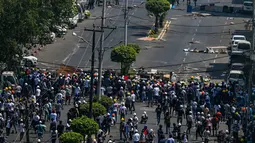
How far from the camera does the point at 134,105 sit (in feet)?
260

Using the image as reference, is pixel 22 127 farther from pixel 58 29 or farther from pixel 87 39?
pixel 87 39

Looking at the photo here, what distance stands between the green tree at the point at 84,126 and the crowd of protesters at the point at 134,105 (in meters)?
0.64

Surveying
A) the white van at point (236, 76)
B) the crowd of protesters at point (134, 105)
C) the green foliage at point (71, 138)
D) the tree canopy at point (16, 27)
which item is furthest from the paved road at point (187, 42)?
the green foliage at point (71, 138)

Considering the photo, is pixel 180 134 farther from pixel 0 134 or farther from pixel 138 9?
pixel 138 9

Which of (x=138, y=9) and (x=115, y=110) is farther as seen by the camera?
(x=138, y=9)

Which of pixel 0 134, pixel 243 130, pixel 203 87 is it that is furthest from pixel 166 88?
pixel 0 134

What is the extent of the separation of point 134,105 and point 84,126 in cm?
1315

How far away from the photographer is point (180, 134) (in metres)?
70.2

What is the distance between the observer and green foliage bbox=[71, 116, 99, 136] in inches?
2616

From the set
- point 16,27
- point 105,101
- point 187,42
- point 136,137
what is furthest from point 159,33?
point 136,137

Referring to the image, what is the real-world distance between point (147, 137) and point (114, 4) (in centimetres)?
5017

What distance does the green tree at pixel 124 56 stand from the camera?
8744 cm

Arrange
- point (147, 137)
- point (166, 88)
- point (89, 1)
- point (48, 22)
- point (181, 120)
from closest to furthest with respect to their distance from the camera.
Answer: point (147, 137), point (181, 120), point (166, 88), point (48, 22), point (89, 1)

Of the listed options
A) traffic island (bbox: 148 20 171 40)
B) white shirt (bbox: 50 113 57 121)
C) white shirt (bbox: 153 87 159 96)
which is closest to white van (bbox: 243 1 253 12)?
traffic island (bbox: 148 20 171 40)
